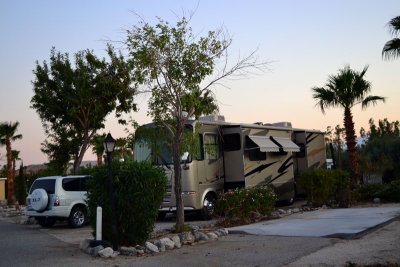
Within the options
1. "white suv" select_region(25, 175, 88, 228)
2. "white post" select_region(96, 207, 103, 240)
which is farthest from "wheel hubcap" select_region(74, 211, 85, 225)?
"white post" select_region(96, 207, 103, 240)

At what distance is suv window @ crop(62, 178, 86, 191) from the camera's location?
16809mm

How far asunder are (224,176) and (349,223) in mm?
5320

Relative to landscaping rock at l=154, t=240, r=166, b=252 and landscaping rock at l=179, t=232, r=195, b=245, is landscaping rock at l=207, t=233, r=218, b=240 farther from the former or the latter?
landscaping rock at l=154, t=240, r=166, b=252

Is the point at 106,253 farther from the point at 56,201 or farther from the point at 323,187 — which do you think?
the point at 323,187

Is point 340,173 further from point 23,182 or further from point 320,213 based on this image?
point 23,182

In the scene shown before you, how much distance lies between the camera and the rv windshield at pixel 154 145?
46.9ft

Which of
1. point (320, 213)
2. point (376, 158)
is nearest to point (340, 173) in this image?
point (320, 213)

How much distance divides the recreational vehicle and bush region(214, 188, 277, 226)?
1555mm

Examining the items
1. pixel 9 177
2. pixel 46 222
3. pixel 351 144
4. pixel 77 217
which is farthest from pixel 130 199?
pixel 9 177

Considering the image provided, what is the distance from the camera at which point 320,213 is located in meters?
16.2

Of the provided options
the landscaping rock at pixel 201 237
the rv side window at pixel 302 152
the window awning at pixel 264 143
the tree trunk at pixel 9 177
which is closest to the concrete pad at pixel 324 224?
the landscaping rock at pixel 201 237

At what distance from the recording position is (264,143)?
1816 cm

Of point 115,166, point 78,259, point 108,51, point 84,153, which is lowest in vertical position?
point 78,259

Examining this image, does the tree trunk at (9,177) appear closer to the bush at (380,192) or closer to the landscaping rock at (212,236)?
the bush at (380,192)
